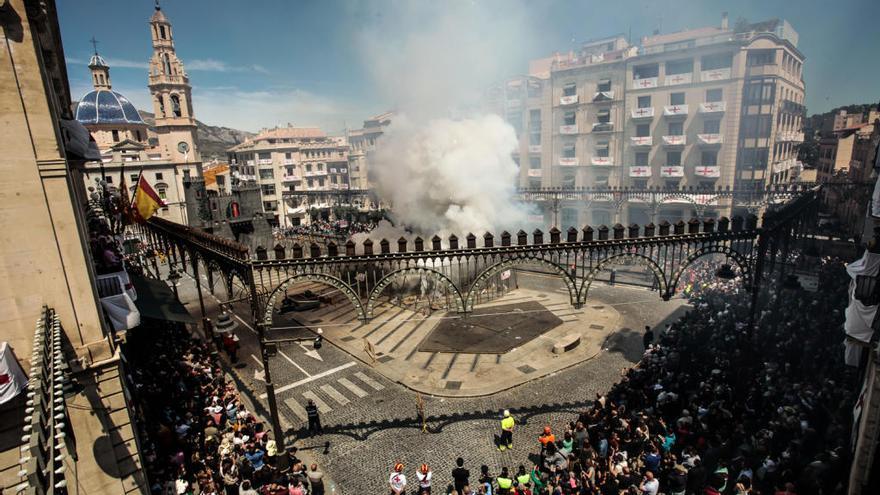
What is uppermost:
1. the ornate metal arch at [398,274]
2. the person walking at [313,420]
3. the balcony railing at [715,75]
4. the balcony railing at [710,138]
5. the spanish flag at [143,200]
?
the balcony railing at [715,75]

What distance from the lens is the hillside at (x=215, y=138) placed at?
134 meters

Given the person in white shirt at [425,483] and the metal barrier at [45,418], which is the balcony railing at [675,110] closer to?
the person in white shirt at [425,483]

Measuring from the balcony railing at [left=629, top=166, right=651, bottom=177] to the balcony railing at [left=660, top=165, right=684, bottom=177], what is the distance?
1.36 m

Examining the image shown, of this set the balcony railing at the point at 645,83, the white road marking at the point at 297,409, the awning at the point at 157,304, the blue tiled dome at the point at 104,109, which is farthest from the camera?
the blue tiled dome at the point at 104,109

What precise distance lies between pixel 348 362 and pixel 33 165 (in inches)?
547

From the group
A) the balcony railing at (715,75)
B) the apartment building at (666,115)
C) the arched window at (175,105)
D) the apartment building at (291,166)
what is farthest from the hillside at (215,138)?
the balcony railing at (715,75)

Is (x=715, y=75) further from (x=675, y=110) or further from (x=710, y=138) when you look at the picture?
(x=710, y=138)

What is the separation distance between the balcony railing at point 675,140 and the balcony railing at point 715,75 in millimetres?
4979

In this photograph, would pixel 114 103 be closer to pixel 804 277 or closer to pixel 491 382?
pixel 491 382

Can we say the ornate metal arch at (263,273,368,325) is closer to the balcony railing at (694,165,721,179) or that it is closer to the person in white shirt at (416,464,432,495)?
the person in white shirt at (416,464,432,495)

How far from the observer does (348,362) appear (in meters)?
19.2

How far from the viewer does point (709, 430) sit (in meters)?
11.2

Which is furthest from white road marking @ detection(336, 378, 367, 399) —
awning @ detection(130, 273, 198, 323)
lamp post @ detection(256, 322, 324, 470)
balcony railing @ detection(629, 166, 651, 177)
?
balcony railing @ detection(629, 166, 651, 177)

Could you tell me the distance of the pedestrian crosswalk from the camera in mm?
15561
